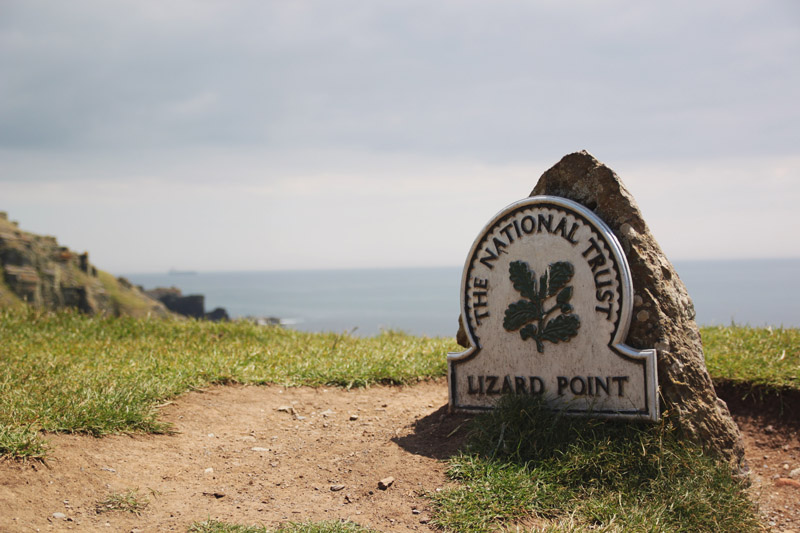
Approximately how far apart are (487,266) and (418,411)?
1422 millimetres

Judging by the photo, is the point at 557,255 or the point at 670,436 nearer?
the point at 670,436

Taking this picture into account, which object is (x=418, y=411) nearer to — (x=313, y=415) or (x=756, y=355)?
(x=313, y=415)

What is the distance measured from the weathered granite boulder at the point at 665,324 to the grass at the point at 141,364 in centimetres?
254

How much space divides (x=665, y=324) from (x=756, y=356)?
2.38 metres

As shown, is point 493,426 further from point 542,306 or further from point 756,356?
point 756,356

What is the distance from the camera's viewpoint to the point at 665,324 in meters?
4.33

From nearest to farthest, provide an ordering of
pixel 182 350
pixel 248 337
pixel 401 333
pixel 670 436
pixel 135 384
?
pixel 670 436, pixel 135 384, pixel 182 350, pixel 248 337, pixel 401 333

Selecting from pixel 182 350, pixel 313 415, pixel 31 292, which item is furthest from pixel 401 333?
pixel 31 292

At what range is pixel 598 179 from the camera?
182 inches

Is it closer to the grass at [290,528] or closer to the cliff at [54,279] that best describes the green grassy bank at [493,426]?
the grass at [290,528]

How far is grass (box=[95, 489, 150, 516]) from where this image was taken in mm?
3482

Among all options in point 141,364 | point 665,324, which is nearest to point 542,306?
point 665,324

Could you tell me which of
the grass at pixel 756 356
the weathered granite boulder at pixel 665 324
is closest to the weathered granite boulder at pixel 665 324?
the weathered granite boulder at pixel 665 324

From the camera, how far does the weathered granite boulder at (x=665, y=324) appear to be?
14.0 feet
